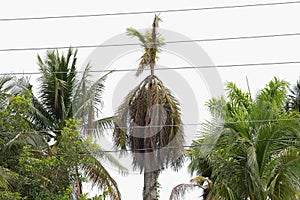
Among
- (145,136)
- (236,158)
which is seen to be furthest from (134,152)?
(236,158)

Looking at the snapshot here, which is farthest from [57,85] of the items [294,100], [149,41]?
[294,100]

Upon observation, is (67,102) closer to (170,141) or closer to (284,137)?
(170,141)

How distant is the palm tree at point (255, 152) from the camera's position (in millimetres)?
12016

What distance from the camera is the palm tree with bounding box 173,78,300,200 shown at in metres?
12.0

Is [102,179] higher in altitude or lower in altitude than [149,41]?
lower

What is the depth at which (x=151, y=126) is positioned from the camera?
52.0 feet

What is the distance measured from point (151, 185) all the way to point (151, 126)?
4.80 feet

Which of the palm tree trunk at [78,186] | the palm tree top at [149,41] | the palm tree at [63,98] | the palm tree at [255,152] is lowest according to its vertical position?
the palm tree trunk at [78,186]

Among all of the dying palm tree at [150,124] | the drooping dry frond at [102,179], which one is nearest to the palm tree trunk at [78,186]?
the drooping dry frond at [102,179]

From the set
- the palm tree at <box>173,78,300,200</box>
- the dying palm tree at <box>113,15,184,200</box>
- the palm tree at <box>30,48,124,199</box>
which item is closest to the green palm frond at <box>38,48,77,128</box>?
the palm tree at <box>30,48,124,199</box>

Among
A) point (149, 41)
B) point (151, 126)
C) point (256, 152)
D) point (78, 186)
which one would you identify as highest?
point (149, 41)

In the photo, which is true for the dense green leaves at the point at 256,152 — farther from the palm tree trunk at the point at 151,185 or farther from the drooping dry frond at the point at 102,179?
the drooping dry frond at the point at 102,179

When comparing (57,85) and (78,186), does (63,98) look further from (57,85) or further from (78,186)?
(78,186)

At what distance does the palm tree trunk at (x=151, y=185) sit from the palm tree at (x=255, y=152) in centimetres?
322
